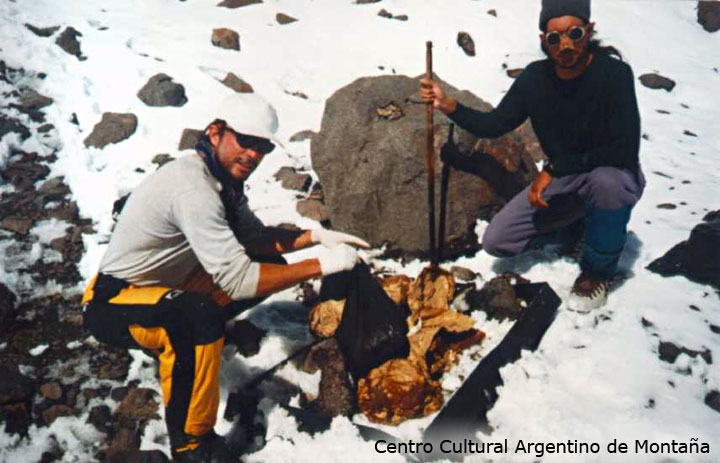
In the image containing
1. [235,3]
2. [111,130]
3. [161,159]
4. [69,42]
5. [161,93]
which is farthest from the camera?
[235,3]

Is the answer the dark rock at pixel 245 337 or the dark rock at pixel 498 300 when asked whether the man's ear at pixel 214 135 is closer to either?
the dark rock at pixel 245 337

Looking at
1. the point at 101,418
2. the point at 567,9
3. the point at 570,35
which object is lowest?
the point at 101,418

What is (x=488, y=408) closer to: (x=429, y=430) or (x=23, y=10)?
(x=429, y=430)

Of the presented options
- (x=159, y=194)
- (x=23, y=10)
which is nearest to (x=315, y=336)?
Answer: (x=159, y=194)

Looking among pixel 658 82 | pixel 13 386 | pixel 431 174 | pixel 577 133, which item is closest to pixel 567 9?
pixel 577 133

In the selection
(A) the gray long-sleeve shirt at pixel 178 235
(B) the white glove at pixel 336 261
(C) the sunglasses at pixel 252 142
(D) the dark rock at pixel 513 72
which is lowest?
(D) the dark rock at pixel 513 72

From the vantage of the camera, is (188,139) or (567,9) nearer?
(567,9)

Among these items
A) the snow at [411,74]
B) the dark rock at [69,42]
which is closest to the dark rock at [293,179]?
the snow at [411,74]

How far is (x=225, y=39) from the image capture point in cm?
747

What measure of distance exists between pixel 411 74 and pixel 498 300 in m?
4.89

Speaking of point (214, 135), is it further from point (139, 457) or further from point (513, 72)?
point (513, 72)

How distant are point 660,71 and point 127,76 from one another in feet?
25.9

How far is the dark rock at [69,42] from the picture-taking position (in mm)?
6816

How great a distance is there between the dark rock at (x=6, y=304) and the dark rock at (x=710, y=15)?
11.0 meters
